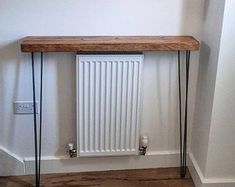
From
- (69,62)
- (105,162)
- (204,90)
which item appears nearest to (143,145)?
(105,162)

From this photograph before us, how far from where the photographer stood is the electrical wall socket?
81.7 inches

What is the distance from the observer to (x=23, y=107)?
6.84 feet

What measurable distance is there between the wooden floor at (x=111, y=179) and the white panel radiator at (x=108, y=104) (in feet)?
0.56

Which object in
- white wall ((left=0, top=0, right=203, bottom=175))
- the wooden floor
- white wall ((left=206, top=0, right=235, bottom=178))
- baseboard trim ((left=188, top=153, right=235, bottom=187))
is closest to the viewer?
white wall ((left=206, top=0, right=235, bottom=178))

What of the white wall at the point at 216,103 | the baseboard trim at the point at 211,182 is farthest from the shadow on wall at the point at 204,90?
the baseboard trim at the point at 211,182

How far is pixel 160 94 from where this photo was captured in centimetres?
215

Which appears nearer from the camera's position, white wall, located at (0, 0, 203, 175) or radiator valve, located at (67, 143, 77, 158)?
white wall, located at (0, 0, 203, 175)

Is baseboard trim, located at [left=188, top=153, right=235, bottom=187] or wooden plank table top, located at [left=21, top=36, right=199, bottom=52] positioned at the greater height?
wooden plank table top, located at [left=21, top=36, right=199, bottom=52]

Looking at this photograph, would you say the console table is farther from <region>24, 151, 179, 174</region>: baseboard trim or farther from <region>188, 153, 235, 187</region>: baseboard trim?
<region>188, 153, 235, 187</region>: baseboard trim

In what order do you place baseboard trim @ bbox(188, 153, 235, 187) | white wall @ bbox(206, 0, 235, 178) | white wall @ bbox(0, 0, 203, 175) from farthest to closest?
baseboard trim @ bbox(188, 153, 235, 187) < white wall @ bbox(0, 0, 203, 175) < white wall @ bbox(206, 0, 235, 178)

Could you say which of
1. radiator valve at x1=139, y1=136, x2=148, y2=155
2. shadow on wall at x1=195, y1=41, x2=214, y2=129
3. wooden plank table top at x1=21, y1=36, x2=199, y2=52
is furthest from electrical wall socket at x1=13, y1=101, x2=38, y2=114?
shadow on wall at x1=195, y1=41, x2=214, y2=129

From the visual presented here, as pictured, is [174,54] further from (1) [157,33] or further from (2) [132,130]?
(2) [132,130]

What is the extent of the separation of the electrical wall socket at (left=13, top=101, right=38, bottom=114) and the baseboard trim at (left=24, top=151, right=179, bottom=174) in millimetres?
335

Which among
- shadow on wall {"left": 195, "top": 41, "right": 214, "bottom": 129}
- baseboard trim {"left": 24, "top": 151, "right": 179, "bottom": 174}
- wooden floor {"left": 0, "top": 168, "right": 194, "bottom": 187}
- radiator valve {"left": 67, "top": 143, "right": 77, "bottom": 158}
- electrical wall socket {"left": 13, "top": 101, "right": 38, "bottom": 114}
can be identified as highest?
shadow on wall {"left": 195, "top": 41, "right": 214, "bottom": 129}
